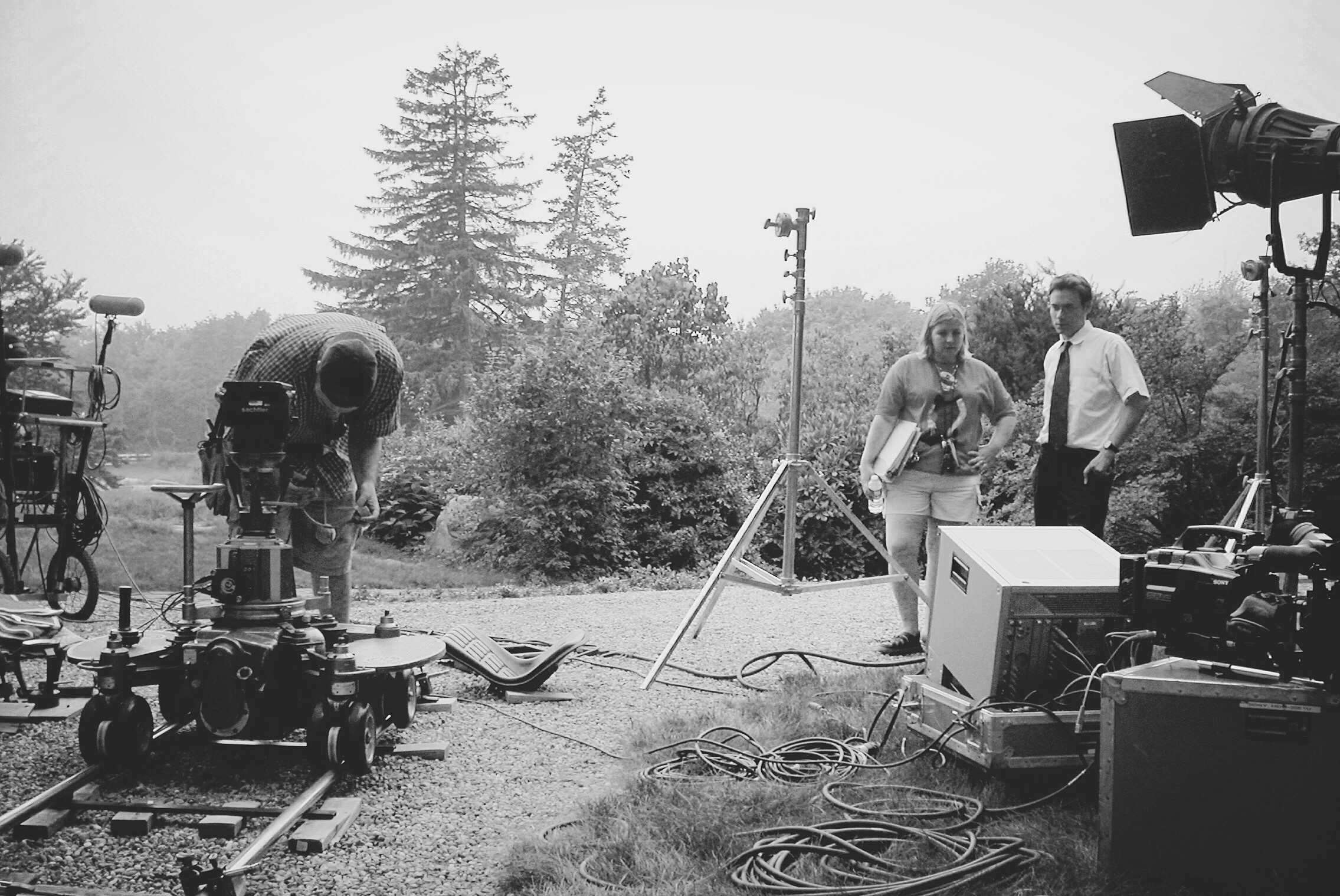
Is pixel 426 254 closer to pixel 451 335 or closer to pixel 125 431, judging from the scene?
pixel 451 335

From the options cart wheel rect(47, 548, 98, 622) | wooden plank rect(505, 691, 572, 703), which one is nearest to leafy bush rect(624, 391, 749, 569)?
cart wheel rect(47, 548, 98, 622)

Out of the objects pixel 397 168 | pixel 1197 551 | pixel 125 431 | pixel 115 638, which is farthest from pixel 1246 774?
pixel 397 168

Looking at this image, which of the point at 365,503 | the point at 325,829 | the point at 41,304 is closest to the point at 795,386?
the point at 365,503

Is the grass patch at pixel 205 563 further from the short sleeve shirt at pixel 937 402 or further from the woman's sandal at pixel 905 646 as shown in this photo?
the short sleeve shirt at pixel 937 402

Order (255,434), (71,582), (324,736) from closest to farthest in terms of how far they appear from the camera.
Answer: (324,736) < (255,434) < (71,582)

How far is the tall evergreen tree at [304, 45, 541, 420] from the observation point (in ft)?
62.8

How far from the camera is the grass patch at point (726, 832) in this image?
228 centimetres

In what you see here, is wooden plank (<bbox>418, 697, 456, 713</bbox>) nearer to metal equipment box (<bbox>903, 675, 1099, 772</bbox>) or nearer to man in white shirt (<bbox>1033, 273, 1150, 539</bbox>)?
metal equipment box (<bbox>903, 675, 1099, 772</bbox>)

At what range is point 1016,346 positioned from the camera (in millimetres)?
13672

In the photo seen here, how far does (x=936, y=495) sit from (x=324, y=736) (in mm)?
2863

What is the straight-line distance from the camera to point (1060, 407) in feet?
15.1

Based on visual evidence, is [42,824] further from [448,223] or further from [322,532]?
[448,223]

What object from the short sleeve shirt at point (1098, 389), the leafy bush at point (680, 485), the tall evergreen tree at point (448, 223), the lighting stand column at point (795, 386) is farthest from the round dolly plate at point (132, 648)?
the tall evergreen tree at point (448, 223)

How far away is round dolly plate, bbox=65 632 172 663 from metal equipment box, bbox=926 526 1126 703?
231 cm
